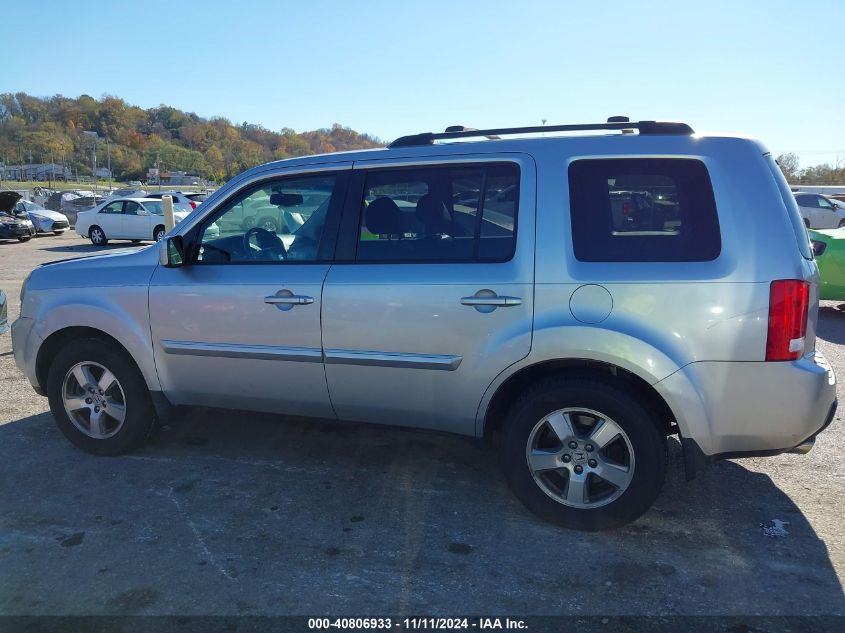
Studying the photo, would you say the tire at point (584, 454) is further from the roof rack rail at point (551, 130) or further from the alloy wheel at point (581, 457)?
the roof rack rail at point (551, 130)

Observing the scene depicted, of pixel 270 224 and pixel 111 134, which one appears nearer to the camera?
pixel 270 224

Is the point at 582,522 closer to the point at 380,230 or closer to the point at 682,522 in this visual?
the point at 682,522

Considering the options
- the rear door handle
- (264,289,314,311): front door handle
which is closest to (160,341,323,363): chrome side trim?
(264,289,314,311): front door handle

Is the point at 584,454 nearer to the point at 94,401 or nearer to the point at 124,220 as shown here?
the point at 94,401

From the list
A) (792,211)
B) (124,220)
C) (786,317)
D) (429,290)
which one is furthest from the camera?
(124,220)

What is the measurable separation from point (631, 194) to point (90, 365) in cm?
355

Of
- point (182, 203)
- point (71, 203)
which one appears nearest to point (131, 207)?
point (182, 203)

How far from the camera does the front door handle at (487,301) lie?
3258 millimetres

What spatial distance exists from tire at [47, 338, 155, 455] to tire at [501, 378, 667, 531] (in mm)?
2453

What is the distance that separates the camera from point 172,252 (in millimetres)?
3955

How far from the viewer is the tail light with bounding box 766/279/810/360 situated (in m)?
2.91

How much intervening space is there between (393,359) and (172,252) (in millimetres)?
1557

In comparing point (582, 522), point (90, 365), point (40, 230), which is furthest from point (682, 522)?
point (40, 230)

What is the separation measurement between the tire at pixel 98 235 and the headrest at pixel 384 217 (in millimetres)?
20727
